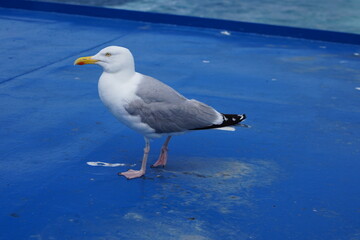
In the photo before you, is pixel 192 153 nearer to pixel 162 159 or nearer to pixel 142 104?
pixel 162 159

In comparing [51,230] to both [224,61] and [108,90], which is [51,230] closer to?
[108,90]

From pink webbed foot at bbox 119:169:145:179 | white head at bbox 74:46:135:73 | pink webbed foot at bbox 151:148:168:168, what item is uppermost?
white head at bbox 74:46:135:73

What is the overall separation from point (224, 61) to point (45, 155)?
11.1 ft

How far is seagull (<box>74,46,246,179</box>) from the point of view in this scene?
332cm

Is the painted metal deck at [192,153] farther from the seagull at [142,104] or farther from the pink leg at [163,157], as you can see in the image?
the seagull at [142,104]

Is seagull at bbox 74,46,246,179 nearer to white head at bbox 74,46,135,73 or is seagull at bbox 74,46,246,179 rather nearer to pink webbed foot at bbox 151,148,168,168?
white head at bbox 74,46,135,73

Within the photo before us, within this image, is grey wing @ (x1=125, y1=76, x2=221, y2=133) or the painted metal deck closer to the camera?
the painted metal deck

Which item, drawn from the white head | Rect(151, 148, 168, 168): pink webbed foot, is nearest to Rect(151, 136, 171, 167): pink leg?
Rect(151, 148, 168, 168): pink webbed foot

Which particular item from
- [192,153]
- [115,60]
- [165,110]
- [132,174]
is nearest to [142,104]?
[165,110]

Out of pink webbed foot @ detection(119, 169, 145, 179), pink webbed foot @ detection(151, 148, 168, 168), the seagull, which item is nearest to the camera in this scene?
the seagull

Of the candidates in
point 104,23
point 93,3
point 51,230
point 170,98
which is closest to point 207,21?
point 104,23

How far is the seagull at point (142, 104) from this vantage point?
131 inches

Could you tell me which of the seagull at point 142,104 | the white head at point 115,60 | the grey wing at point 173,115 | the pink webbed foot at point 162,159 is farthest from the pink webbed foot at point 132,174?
the white head at point 115,60

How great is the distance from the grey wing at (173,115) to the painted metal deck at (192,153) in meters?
0.37
